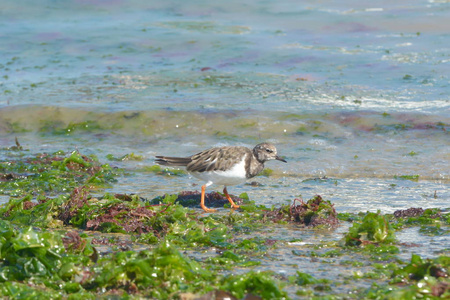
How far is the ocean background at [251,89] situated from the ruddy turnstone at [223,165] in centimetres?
46

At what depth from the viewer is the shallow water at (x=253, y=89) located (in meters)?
9.21

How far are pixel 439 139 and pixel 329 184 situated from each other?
10.5ft

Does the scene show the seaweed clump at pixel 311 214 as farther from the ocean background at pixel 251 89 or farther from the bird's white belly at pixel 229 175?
the bird's white belly at pixel 229 175

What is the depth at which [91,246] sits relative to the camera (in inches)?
201

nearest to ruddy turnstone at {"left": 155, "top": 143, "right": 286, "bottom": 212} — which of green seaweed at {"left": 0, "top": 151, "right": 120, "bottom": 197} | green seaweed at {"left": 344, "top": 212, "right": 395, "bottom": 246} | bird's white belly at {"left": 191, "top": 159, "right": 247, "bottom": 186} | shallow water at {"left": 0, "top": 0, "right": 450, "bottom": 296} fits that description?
bird's white belly at {"left": 191, "top": 159, "right": 247, "bottom": 186}

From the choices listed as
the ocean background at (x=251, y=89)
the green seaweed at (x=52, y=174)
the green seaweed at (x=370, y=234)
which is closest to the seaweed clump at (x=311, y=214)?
the green seaweed at (x=370, y=234)

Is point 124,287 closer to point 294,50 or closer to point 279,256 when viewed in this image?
point 279,256

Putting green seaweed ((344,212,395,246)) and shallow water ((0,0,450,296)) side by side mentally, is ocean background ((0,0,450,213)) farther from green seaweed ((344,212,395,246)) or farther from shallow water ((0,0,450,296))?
green seaweed ((344,212,395,246))

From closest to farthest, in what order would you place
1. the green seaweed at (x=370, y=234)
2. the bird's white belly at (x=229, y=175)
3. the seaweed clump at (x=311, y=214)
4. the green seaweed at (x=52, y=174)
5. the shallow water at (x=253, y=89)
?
the green seaweed at (x=370, y=234)
the seaweed clump at (x=311, y=214)
the bird's white belly at (x=229, y=175)
the green seaweed at (x=52, y=174)
the shallow water at (x=253, y=89)

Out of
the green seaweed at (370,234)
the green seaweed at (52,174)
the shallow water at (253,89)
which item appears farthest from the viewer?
the shallow water at (253,89)

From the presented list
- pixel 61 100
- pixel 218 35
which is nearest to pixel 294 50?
pixel 218 35

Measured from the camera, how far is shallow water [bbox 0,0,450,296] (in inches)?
363

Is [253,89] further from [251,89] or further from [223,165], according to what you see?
[223,165]

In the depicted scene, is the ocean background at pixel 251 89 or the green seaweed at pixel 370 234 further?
the ocean background at pixel 251 89
